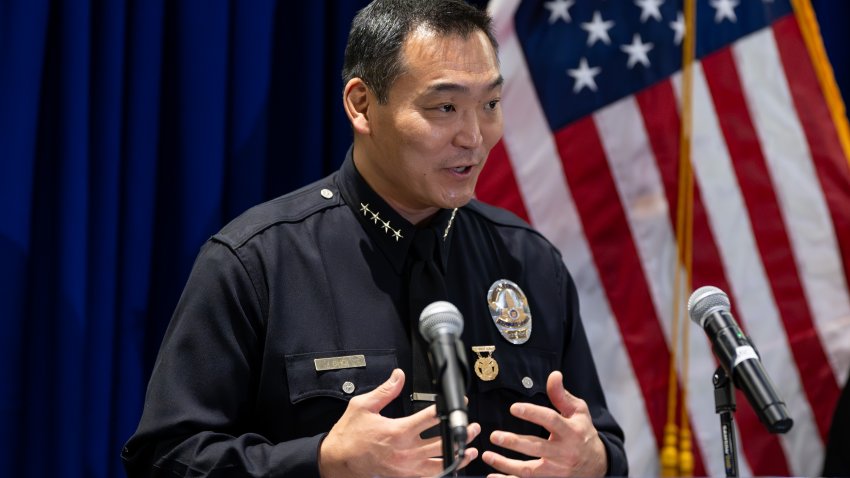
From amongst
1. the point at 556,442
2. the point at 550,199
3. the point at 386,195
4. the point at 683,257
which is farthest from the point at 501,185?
the point at 556,442

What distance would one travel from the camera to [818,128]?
128 inches

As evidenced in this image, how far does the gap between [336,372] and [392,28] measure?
0.67 meters

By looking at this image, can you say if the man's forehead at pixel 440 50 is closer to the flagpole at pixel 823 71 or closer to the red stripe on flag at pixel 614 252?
the red stripe on flag at pixel 614 252

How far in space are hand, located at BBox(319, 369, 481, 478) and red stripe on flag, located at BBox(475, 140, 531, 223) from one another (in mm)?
1467

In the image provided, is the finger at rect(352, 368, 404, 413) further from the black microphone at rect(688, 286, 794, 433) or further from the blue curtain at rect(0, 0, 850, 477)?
the blue curtain at rect(0, 0, 850, 477)

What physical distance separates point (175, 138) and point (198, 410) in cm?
109

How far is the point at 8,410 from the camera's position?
8.37 ft

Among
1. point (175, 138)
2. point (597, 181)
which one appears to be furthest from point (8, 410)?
point (597, 181)

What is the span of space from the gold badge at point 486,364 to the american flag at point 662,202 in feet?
3.54

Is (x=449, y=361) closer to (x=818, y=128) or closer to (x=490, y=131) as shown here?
(x=490, y=131)

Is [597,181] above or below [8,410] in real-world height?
above

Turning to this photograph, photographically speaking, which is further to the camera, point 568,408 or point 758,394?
point 568,408

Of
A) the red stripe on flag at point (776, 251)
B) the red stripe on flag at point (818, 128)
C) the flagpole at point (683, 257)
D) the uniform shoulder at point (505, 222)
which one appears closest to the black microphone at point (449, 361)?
Answer: the uniform shoulder at point (505, 222)

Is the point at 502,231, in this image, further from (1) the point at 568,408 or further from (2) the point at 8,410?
(2) the point at 8,410
